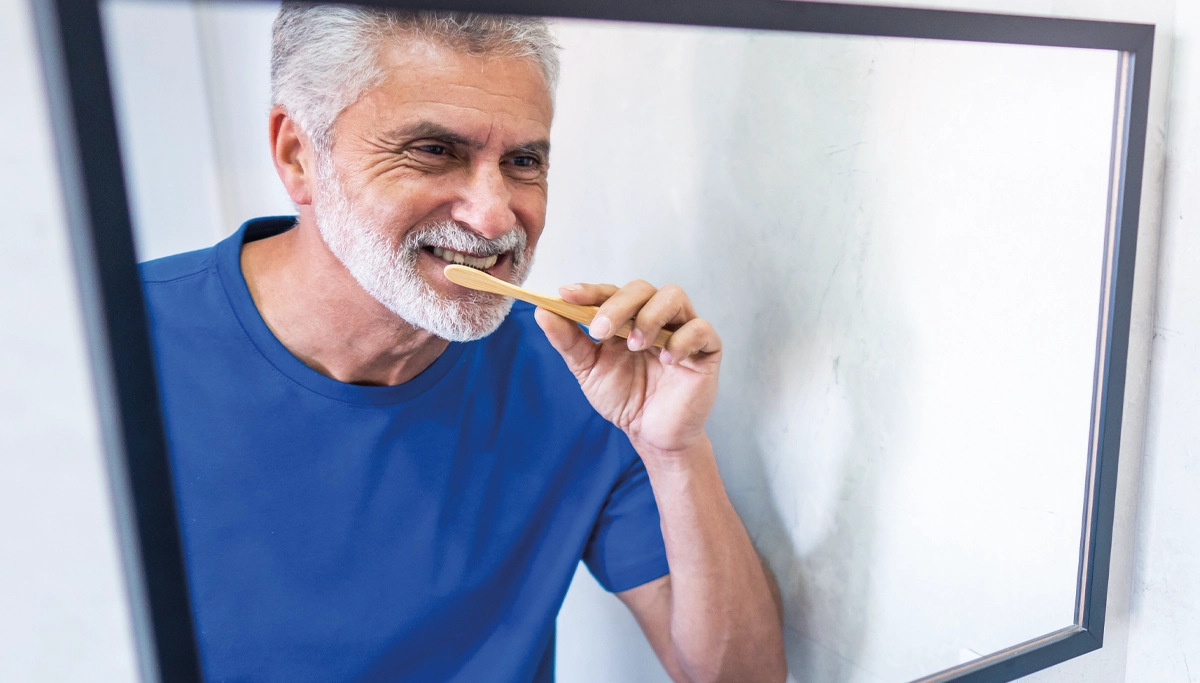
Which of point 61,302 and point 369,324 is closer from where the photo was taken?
point 61,302

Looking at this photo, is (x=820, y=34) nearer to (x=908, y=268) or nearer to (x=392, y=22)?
(x=908, y=268)

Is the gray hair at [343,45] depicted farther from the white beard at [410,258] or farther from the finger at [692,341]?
the finger at [692,341]

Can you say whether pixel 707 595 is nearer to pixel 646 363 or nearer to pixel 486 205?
pixel 646 363

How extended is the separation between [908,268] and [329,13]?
48 cm

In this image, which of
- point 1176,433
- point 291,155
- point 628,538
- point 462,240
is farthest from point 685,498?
point 1176,433

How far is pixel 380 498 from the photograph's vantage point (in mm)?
520

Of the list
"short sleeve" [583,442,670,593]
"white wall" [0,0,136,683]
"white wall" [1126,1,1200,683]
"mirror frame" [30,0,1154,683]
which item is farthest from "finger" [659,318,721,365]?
"white wall" [1126,1,1200,683]

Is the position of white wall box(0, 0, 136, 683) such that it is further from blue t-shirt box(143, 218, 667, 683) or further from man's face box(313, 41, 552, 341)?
man's face box(313, 41, 552, 341)

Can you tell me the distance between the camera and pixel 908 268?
2.07ft

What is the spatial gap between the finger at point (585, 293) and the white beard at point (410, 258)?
1.2 inches

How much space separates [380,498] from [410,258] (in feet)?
0.56

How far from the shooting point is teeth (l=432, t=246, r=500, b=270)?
1.58 feet

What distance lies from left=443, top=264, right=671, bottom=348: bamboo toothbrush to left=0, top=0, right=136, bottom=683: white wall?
20 cm

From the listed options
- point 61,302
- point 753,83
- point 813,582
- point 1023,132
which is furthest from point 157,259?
point 1023,132
